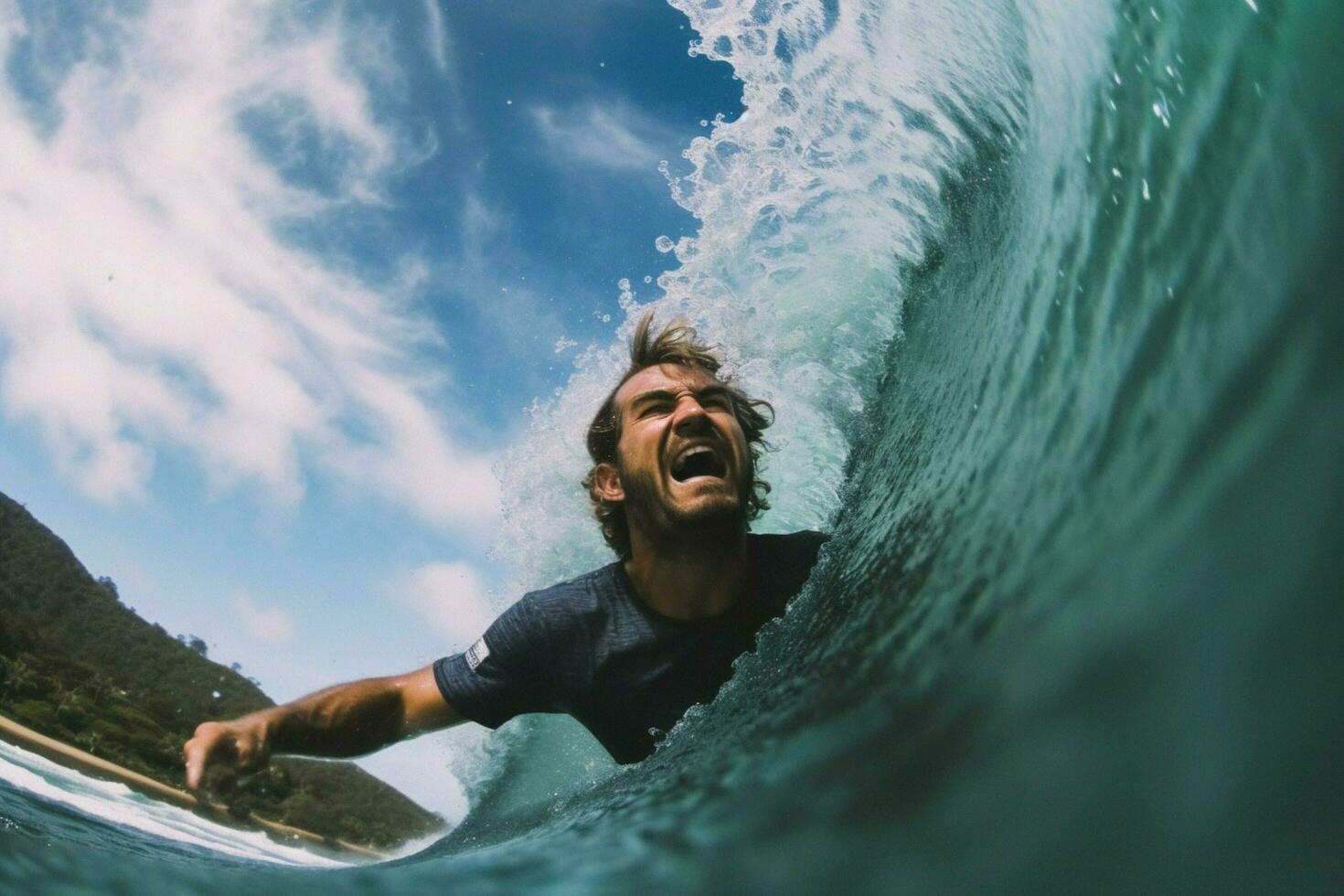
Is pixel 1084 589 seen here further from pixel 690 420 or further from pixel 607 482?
pixel 607 482

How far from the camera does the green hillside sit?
219 inches

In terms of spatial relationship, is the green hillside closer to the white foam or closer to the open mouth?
the white foam

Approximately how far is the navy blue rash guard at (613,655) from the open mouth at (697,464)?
325 mm

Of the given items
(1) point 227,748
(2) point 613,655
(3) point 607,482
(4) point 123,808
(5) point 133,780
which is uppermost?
(3) point 607,482

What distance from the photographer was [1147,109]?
1654mm

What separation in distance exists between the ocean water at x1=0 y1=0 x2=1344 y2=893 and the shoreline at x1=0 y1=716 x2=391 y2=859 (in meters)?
0.90

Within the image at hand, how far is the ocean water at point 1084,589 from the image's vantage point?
698 millimetres

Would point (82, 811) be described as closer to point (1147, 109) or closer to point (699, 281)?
point (1147, 109)

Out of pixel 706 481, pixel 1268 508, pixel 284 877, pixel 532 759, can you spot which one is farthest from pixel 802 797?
pixel 532 759

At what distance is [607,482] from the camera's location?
12.3 feet

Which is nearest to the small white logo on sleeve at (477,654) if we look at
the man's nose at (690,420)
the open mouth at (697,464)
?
the open mouth at (697,464)

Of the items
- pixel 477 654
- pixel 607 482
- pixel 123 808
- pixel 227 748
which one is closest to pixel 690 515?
pixel 607 482

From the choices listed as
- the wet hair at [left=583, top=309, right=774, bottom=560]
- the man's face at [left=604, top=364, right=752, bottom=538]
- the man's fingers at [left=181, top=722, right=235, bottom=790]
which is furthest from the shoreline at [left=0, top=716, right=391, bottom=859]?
the man's face at [left=604, top=364, right=752, bottom=538]

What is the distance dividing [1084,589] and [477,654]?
8.34 feet
